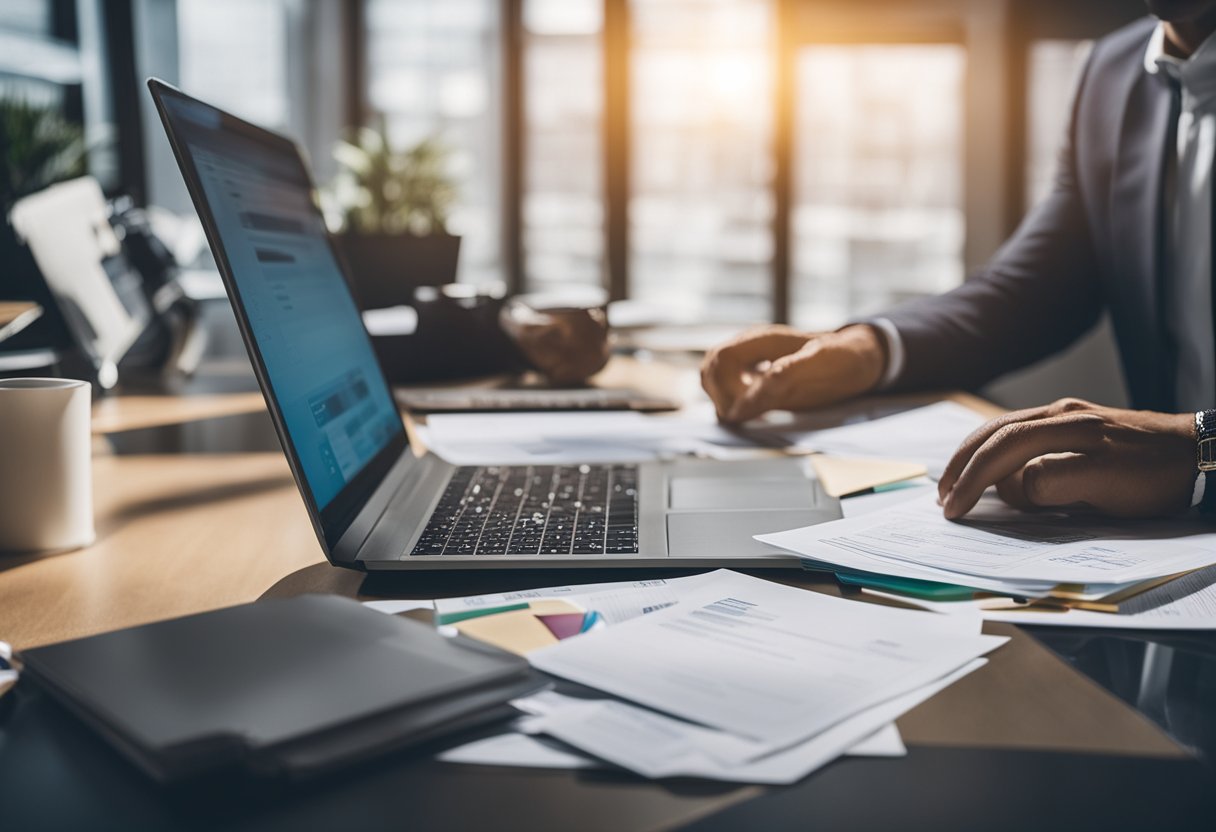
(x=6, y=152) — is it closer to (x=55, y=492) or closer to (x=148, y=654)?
(x=55, y=492)

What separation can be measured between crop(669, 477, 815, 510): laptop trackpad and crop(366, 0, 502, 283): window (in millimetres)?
4706

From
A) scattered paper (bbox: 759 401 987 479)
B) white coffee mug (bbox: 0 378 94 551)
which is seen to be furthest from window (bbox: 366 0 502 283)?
white coffee mug (bbox: 0 378 94 551)

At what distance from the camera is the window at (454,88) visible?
5527 millimetres

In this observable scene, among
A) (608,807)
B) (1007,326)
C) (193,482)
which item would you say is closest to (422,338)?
(193,482)

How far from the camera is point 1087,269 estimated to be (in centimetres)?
173

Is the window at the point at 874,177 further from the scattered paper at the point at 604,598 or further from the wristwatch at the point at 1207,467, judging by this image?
the scattered paper at the point at 604,598

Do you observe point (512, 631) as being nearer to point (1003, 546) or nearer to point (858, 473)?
point (1003, 546)

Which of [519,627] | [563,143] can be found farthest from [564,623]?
[563,143]

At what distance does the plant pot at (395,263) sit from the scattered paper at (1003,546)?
145cm

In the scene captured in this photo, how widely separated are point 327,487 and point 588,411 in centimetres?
71

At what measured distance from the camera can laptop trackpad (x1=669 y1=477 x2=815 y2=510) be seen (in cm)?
88

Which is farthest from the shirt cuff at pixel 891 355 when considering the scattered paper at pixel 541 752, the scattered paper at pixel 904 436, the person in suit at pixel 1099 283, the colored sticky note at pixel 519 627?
the scattered paper at pixel 541 752

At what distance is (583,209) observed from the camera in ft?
18.4

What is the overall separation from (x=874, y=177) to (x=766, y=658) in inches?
209
